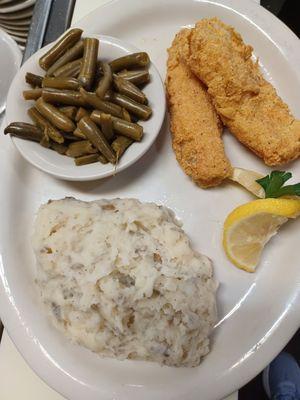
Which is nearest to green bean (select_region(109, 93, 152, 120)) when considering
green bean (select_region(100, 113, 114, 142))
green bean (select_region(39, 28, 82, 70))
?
green bean (select_region(100, 113, 114, 142))

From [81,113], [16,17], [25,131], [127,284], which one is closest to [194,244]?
[127,284]

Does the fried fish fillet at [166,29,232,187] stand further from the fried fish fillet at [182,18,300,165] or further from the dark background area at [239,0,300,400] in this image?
the dark background area at [239,0,300,400]

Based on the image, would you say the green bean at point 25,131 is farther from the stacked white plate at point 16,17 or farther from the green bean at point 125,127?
the stacked white plate at point 16,17

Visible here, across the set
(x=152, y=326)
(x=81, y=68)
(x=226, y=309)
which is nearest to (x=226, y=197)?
(x=226, y=309)

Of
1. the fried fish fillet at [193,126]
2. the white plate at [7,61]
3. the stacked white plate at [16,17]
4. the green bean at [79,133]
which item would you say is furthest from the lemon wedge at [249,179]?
the stacked white plate at [16,17]

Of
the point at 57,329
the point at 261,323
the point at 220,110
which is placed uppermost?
the point at 220,110

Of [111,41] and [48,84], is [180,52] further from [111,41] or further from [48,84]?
[48,84]
